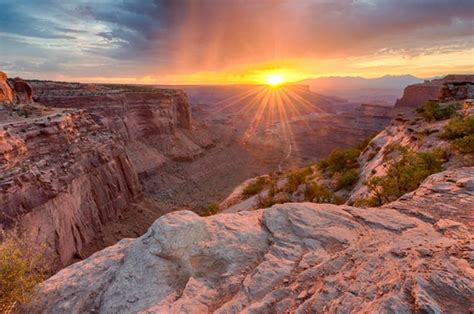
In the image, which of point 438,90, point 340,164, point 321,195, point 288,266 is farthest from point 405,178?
point 438,90

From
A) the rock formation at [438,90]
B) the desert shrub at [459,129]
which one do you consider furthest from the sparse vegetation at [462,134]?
the rock formation at [438,90]

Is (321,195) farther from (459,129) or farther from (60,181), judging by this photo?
(60,181)

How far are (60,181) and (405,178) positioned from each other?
1710 centimetres

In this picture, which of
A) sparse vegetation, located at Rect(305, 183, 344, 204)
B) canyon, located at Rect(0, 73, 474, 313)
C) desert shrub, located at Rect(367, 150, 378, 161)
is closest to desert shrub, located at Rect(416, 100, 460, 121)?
canyon, located at Rect(0, 73, 474, 313)

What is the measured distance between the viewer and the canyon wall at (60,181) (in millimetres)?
13570

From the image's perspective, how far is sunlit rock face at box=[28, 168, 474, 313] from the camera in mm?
4500

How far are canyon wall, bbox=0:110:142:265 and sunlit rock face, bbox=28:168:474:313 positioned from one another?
6017 mm

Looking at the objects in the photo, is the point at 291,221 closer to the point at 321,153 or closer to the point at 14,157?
the point at 14,157

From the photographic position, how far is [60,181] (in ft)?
54.0

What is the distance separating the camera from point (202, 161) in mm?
44094

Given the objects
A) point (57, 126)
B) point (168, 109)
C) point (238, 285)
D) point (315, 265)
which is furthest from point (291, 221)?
point (168, 109)

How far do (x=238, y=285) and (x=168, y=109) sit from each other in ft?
142

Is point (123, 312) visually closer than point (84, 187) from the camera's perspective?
Yes

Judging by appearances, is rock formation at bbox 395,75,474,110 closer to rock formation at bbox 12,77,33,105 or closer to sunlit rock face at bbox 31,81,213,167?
sunlit rock face at bbox 31,81,213,167
